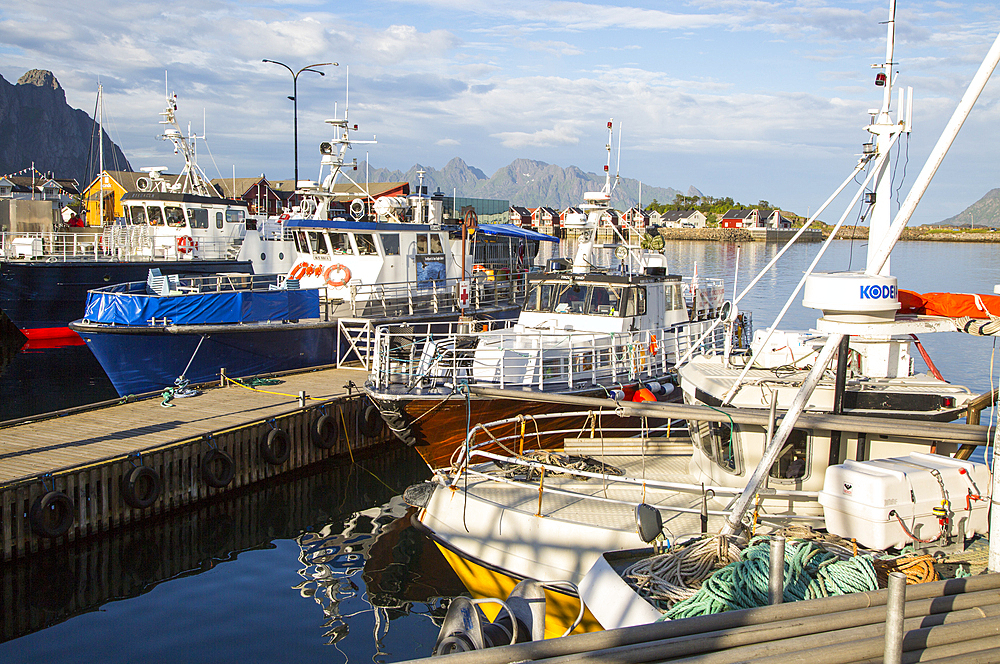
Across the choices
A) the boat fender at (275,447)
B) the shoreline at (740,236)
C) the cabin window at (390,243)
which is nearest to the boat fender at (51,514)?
the boat fender at (275,447)

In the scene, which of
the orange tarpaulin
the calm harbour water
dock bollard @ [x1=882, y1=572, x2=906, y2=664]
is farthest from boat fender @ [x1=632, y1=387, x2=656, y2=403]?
dock bollard @ [x1=882, y1=572, x2=906, y2=664]

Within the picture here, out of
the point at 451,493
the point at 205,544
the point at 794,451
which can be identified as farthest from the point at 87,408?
the point at 794,451

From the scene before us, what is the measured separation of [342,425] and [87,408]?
4.74 m

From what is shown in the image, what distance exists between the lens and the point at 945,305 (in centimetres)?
816

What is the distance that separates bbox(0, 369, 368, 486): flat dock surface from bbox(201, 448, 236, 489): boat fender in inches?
17.3

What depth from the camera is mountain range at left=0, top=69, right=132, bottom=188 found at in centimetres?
13562

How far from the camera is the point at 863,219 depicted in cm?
970

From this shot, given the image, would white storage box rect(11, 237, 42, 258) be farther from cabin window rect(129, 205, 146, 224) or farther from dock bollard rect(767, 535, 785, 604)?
dock bollard rect(767, 535, 785, 604)

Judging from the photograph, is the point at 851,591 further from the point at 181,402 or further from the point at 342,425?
the point at 181,402

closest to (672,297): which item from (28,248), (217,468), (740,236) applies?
(217,468)

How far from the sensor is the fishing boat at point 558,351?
460 inches

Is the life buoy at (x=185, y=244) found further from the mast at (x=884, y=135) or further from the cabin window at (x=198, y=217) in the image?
the mast at (x=884, y=135)

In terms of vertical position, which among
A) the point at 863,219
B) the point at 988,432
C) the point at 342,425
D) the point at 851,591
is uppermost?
the point at 863,219

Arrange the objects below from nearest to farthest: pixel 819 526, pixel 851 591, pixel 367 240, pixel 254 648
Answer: pixel 851 591 < pixel 819 526 < pixel 254 648 < pixel 367 240
